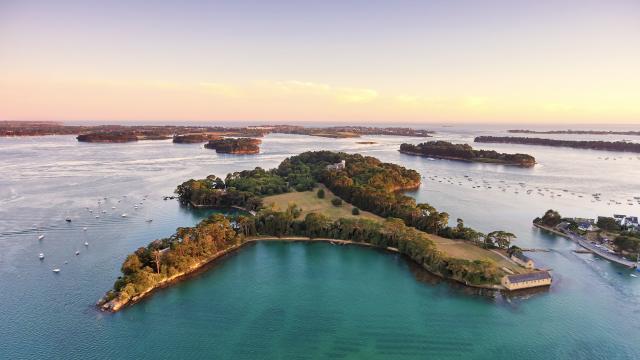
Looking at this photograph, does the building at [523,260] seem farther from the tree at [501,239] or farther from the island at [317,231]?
the tree at [501,239]

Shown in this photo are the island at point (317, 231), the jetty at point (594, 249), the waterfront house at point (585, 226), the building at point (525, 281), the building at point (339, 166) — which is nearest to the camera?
the building at point (525, 281)

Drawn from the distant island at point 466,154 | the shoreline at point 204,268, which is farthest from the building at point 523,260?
the distant island at point 466,154

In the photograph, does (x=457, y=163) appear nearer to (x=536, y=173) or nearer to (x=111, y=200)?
(x=536, y=173)

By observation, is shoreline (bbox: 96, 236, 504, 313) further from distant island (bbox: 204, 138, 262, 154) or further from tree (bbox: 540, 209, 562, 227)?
distant island (bbox: 204, 138, 262, 154)

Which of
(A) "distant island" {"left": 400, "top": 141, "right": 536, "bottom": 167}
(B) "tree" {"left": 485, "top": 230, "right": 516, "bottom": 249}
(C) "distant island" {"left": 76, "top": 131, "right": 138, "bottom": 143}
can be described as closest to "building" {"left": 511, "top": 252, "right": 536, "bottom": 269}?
(B) "tree" {"left": 485, "top": 230, "right": 516, "bottom": 249}

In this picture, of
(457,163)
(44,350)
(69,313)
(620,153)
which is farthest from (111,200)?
(620,153)

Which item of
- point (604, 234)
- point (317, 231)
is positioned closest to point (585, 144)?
point (604, 234)
